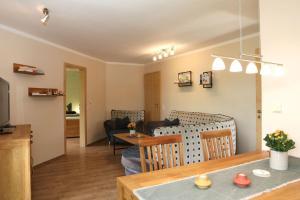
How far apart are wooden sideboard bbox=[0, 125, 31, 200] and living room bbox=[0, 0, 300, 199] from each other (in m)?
0.09

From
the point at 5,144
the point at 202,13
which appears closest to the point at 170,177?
the point at 5,144

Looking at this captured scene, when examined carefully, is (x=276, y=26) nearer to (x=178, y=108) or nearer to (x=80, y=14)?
(x=80, y=14)

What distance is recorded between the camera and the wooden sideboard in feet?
6.93

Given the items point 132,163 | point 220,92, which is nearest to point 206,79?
point 220,92

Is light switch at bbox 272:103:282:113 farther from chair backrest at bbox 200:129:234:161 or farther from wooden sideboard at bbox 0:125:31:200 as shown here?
wooden sideboard at bbox 0:125:31:200

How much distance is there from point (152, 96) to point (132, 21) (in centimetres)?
385

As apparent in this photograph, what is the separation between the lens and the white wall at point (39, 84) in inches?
140

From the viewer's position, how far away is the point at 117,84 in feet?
23.0

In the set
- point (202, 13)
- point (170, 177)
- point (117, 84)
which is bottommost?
point (170, 177)

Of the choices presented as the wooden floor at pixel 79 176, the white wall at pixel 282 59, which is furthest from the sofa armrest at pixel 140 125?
the white wall at pixel 282 59

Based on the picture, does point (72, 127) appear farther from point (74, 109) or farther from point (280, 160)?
point (280, 160)

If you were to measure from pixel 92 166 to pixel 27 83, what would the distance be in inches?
75.2

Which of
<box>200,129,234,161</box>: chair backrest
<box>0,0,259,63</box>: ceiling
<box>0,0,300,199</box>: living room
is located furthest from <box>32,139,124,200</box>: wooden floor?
<box>0,0,259,63</box>: ceiling

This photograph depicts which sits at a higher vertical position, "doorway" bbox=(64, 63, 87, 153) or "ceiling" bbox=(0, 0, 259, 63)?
"ceiling" bbox=(0, 0, 259, 63)
